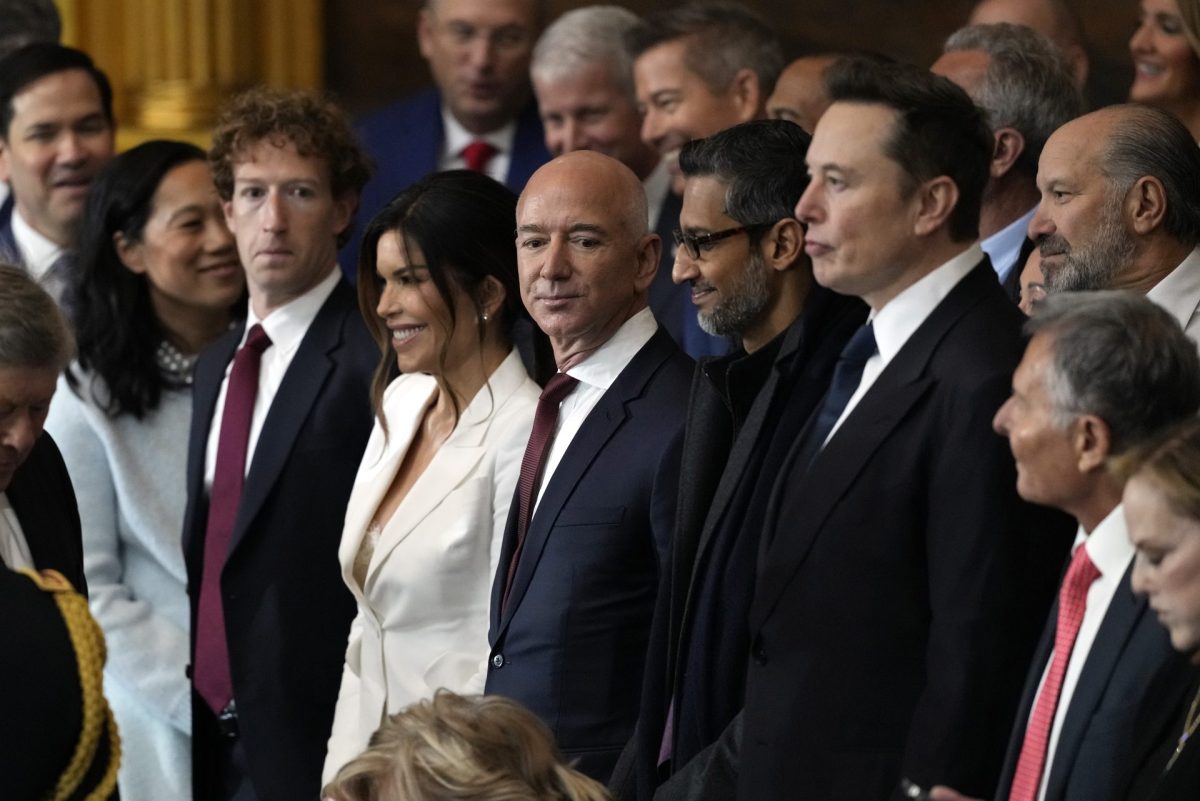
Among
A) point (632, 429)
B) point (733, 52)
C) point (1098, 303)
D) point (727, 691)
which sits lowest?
point (727, 691)

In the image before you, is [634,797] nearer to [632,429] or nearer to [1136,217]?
[632,429]

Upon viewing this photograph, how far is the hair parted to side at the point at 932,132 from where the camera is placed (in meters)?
3.44

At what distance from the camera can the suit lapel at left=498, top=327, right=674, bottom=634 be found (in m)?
4.04

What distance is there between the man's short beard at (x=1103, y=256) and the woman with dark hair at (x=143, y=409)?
2285 millimetres

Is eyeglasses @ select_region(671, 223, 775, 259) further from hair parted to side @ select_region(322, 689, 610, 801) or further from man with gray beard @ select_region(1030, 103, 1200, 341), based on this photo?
hair parted to side @ select_region(322, 689, 610, 801)

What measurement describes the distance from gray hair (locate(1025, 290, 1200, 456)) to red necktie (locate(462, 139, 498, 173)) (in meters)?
3.56

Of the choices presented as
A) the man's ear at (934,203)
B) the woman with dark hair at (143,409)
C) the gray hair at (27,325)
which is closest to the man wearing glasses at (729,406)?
the man's ear at (934,203)

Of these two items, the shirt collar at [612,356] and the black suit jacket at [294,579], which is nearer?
the shirt collar at [612,356]

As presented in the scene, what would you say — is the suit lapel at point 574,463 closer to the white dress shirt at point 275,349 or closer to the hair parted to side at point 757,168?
the hair parted to side at point 757,168

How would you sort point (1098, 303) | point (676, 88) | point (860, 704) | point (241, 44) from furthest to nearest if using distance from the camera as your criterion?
point (241, 44) → point (676, 88) → point (860, 704) → point (1098, 303)

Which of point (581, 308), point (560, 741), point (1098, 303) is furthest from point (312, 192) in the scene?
point (1098, 303)

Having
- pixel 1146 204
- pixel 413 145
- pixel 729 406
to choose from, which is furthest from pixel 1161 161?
pixel 413 145

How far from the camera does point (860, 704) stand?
331 centimetres

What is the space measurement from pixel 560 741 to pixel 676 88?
237cm
